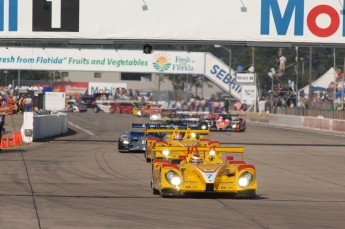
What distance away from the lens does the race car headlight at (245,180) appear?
17922mm

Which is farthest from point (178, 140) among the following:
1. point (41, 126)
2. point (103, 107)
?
point (103, 107)

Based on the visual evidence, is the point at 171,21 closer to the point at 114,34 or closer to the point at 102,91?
the point at 114,34

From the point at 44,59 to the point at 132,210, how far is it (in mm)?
72618

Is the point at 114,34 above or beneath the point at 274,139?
above

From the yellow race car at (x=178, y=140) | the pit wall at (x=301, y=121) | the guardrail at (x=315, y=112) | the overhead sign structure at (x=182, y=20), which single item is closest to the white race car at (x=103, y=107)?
the pit wall at (x=301, y=121)

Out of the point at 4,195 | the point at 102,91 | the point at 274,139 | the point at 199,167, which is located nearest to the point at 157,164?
Answer: the point at 199,167

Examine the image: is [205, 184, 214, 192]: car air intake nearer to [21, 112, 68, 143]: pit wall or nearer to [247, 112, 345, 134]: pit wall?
[21, 112, 68, 143]: pit wall

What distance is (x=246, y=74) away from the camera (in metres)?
82.3

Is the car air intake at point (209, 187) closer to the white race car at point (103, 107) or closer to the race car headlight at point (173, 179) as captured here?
the race car headlight at point (173, 179)

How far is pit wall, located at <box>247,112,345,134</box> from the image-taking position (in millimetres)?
58438

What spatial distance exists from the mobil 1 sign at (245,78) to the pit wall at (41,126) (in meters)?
33.7

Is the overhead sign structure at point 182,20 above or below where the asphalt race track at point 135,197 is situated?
above

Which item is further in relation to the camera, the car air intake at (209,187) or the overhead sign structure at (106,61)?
the overhead sign structure at (106,61)

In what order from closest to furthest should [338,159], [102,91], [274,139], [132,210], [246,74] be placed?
[132,210] → [338,159] → [274,139] → [246,74] → [102,91]
